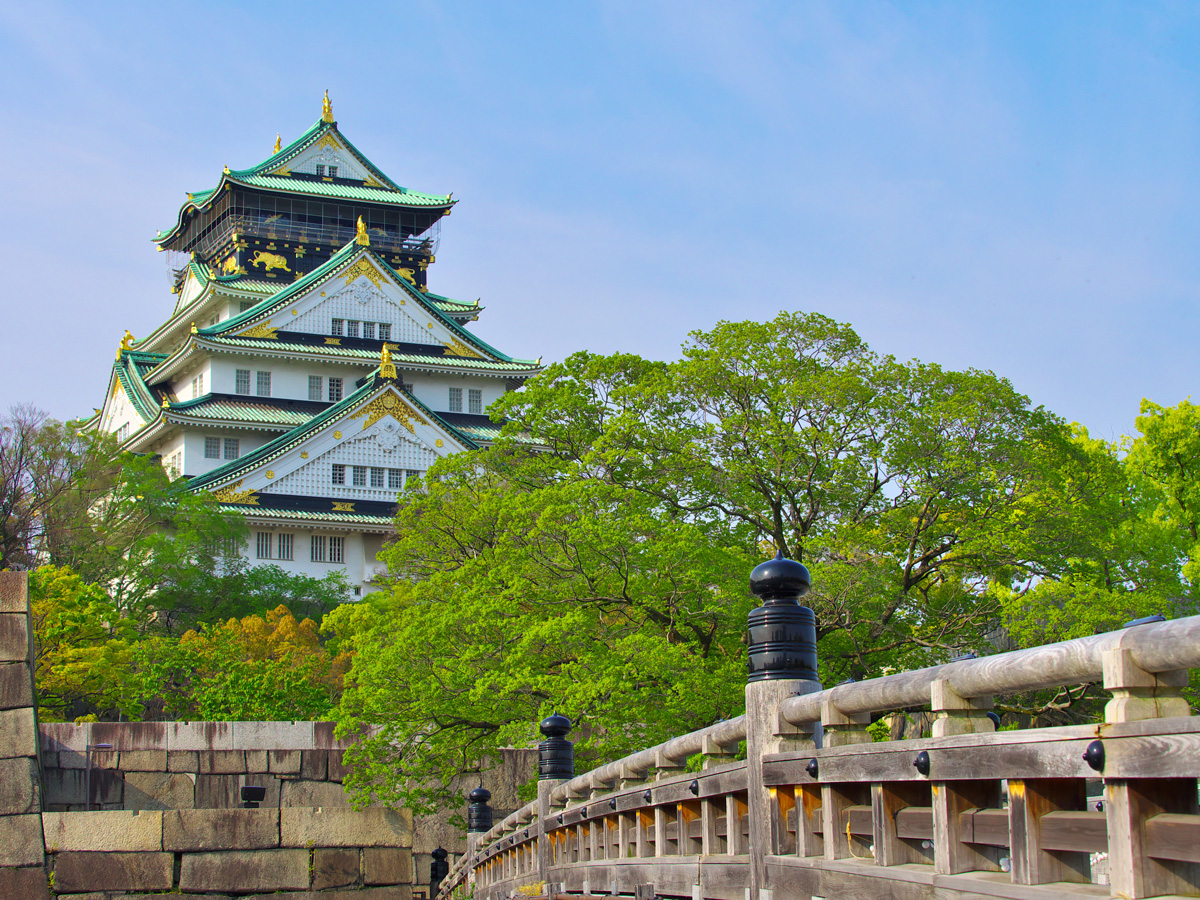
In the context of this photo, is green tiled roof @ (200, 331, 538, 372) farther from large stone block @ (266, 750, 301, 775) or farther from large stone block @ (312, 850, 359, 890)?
large stone block @ (312, 850, 359, 890)

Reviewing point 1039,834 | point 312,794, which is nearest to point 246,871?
point 312,794

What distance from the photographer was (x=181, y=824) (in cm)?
1595

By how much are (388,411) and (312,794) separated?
23934 millimetres

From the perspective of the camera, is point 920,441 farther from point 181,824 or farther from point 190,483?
point 190,483

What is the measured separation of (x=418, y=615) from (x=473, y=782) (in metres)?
3.35

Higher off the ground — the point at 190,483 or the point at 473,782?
the point at 190,483

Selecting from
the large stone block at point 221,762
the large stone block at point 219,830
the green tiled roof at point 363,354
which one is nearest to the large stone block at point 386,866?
the large stone block at point 219,830

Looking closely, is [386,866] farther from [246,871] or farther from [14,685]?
[14,685]

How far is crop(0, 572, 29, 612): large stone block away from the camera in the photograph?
1562 cm

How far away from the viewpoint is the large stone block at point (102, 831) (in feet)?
50.0

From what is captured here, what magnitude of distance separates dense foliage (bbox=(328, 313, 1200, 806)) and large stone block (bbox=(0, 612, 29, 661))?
467 centimetres

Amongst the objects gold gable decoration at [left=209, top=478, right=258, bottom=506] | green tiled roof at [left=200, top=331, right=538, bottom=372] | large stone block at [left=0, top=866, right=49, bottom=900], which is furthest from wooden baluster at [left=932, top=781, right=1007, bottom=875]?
green tiled roof at [left=200, top=331, right=538, bottom=372]

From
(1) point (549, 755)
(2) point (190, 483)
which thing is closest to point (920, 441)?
(1) point (549, 755)

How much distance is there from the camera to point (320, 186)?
53594mm
